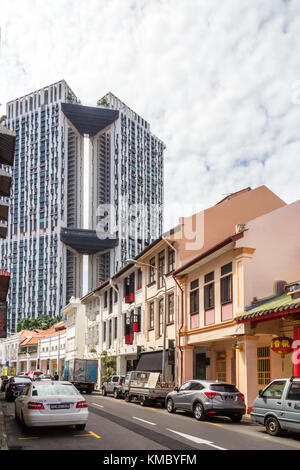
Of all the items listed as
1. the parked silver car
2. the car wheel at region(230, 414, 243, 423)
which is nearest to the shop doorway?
the parked silver car

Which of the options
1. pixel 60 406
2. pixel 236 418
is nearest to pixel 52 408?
pixel 60 406

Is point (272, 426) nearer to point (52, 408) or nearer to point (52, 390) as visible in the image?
point (52, 408)

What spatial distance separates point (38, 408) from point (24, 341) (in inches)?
3793

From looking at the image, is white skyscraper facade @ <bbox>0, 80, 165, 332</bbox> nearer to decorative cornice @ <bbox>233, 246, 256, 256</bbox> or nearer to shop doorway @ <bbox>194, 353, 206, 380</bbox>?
shop doorway @ <bbox>194, 353, 206, 380</bbox>

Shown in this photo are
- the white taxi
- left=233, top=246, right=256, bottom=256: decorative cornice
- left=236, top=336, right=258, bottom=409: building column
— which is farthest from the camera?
left=233, top=246, right=256, bottom=256: decorative cornice

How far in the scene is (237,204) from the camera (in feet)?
107

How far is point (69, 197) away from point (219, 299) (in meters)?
145

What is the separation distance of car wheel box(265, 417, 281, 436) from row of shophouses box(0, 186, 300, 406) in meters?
4.46

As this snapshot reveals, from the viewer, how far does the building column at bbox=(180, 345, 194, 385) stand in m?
31.1

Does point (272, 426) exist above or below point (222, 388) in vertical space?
below

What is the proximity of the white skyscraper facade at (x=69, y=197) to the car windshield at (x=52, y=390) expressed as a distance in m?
140

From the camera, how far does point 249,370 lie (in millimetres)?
23109

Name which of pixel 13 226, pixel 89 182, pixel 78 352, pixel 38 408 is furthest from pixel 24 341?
pixel 38 408

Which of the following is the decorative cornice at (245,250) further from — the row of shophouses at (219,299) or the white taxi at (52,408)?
the white taxi at (52,408)
